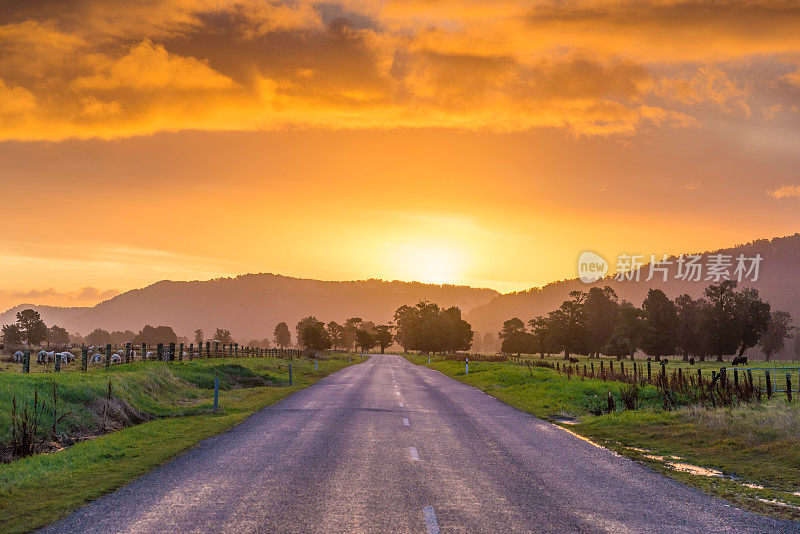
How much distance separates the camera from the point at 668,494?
405 inches

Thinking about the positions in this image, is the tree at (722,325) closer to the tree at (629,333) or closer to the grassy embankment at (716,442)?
the tree at (629,333)

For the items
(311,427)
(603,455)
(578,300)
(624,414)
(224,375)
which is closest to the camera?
(603,455)

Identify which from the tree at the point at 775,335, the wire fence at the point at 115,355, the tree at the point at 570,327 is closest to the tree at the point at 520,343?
the tree at the point at 570,327

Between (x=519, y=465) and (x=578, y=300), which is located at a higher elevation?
(x=578, y=300)

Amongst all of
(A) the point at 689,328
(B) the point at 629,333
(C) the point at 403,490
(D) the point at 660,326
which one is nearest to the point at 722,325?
(A) the point at 689,328

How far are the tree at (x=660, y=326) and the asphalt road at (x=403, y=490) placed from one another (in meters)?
122

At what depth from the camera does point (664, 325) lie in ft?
428

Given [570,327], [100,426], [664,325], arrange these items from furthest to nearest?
[570,327]
[664,325]
[100,426]

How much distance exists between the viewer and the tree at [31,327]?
126000 millimetres

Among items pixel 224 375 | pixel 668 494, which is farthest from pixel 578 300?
A: pixel 668 494

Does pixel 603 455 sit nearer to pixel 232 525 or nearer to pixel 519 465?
pixel 519 465

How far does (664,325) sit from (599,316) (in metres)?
28.1

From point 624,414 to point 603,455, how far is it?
820 cm

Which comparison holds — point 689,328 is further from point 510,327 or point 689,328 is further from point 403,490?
point 403,490
